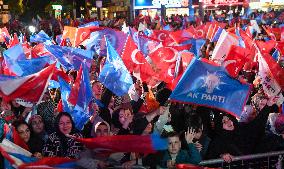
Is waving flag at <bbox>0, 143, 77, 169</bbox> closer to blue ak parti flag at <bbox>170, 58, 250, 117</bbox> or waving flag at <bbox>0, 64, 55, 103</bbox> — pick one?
waving flag at <bbox>0, 64, 55, 103</bbox>

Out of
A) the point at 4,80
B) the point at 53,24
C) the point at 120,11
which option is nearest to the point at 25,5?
the point at 120,11

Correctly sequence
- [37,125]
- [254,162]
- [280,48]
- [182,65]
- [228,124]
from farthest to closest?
[280,48] < [182,65] < [37,125] < [228,124] < [254,162]

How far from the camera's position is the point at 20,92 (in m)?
8.09

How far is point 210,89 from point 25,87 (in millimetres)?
2945

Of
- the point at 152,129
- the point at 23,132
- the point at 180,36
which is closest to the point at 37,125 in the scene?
the point at 23,132

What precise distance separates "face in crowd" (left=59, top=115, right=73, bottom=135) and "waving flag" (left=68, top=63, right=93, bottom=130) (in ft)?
4.14

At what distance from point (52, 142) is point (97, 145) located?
137cm

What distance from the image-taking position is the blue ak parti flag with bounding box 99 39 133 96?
9.94 meters

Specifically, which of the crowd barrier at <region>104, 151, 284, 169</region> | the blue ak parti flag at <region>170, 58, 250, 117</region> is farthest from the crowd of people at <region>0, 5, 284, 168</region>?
the blue ak parti flag at <region>170, 58, 250, 117</region>

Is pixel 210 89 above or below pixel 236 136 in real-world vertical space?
above

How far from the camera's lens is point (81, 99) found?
867 cm

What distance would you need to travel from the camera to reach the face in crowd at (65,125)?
692 cm

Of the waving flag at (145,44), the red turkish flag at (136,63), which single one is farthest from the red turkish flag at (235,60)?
the waving flag at (145,44)

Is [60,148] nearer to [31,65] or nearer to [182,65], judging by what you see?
[182,65]
